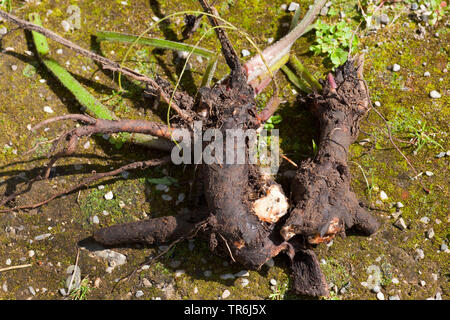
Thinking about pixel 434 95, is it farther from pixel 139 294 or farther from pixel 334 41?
pixel 139 294

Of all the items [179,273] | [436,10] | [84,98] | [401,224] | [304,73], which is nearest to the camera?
[179,273]

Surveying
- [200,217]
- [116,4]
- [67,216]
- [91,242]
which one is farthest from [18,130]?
[200,217]

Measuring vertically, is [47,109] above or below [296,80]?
below

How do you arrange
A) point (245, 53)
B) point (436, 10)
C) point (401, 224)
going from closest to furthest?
1. point (401, 224)
2. point (245, 53)
3. point (436, 10)

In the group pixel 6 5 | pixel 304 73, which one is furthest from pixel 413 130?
pixel 6 5

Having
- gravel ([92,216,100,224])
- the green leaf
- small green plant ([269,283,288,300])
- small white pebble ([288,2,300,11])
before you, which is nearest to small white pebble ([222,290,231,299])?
small green plant ([269,283,288,300])

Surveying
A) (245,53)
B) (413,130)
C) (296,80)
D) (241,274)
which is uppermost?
(245,53)

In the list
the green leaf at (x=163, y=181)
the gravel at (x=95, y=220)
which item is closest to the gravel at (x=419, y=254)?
the green leaf at (x=163, y=181)

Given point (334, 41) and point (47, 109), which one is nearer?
point (47, 109)
